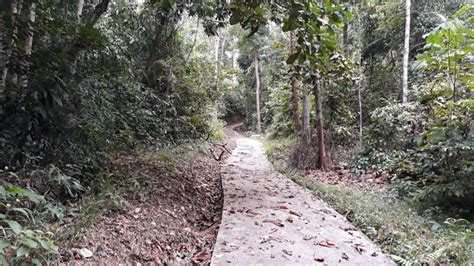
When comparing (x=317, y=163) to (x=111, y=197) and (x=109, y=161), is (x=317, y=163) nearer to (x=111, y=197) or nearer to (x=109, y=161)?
(x=109, y=161)

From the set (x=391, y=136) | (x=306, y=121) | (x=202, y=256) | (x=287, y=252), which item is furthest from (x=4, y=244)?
(x=391, y=136)

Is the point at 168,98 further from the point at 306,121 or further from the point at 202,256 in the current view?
the point at 202,256

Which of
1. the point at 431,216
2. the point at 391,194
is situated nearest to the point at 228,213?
the point at 431,216

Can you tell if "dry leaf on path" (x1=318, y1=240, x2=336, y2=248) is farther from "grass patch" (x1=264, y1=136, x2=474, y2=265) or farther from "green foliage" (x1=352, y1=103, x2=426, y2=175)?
"green foliage" (x1=352, y1=103, x2=426, y2=175)

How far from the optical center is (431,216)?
5.44 m

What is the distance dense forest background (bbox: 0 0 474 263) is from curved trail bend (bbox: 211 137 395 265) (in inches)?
36.4

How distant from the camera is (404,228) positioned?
14.1 feet

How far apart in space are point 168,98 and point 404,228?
622cm

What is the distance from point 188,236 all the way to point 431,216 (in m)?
4.04

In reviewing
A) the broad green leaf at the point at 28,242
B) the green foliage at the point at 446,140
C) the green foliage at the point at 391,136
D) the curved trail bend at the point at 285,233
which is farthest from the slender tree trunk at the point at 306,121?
the broad green leaf at the point at 28,242

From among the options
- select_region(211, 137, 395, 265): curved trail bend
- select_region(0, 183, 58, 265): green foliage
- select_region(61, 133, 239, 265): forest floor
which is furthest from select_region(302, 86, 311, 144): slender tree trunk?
select_region(0, 183, 58, 265): green foliage

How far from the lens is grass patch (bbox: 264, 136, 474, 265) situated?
11.3ft

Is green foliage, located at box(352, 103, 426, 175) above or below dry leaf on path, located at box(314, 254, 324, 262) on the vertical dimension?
above

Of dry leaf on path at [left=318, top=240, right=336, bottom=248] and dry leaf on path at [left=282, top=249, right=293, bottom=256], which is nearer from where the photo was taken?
dry leaf on path at [left=282, top=249, right=293, bottom=256]
